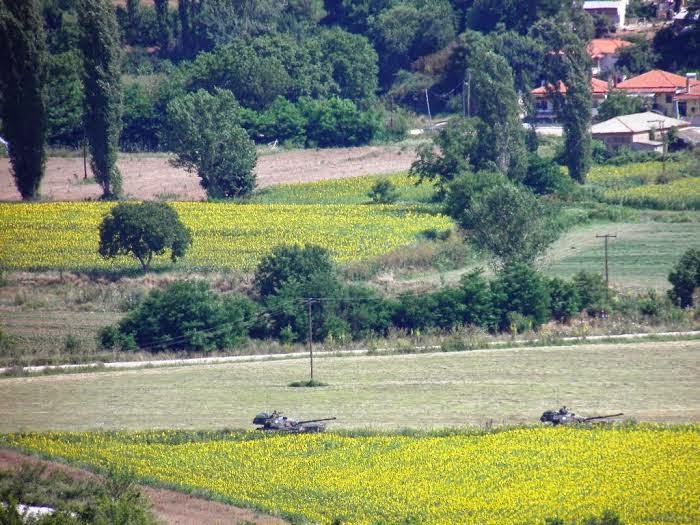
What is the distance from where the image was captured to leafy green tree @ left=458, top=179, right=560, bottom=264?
6462 cm

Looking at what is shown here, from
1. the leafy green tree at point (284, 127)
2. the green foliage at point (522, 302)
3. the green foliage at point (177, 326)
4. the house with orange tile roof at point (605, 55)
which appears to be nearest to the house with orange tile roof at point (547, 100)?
the house with orange tile roof at point (605, 55)

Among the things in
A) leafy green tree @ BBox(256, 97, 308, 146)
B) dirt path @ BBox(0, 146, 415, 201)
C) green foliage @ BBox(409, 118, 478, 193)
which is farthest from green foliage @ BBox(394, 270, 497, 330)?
leafy green tree @ BBox(256, 97, 308, 146)

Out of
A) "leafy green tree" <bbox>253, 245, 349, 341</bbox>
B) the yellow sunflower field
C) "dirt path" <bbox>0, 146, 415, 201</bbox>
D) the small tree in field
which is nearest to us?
"leafy green tree" <bbox>253, 245, 349, 341</bbox>

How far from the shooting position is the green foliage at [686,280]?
59.6 m

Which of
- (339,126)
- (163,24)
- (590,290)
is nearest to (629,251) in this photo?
(590,290)

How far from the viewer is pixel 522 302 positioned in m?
58.8

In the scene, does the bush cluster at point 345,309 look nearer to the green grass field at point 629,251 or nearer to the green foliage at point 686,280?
the green foliage at point 686,280

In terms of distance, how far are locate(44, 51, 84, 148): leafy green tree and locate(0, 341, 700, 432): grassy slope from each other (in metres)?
43.4

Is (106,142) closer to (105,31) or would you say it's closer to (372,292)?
(105,31)

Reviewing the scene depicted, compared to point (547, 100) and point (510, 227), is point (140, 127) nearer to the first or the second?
point (547, 100)

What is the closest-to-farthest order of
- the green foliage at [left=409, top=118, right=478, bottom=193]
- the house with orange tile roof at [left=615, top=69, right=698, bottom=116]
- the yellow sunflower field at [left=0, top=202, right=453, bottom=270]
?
the yellow sunflower field at [left=0, top=202, right=453, bottom=270], the green foliage at [left=409, top=118, right=478, bottom=193], the house with orange tile roof at [left=615, top=69, right=698, bottom=116]

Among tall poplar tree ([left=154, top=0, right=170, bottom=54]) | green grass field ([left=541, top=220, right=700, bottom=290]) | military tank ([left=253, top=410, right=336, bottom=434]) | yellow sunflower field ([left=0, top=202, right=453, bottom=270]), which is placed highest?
tall poplar tree ([left=154, top=0, right=170, bottom=54])

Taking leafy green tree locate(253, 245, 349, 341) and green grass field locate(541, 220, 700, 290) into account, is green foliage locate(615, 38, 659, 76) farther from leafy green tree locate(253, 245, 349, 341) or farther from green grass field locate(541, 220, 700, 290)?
leafy green tree locate(253, 245, 349, 341)

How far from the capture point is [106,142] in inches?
3029
